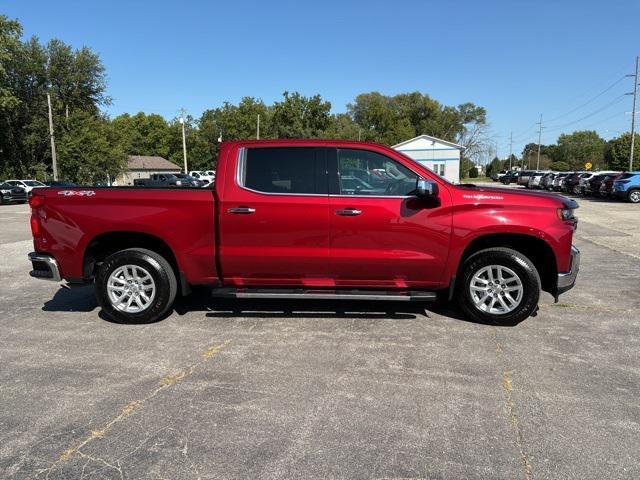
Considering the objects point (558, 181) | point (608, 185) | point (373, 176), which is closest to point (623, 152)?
point (558, 181)

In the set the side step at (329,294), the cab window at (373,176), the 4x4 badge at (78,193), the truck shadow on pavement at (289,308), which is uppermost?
the cab window at (373,176)

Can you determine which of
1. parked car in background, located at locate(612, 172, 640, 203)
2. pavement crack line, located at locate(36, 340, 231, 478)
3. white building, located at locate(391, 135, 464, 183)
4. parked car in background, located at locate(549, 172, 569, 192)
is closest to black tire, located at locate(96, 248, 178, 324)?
pavement crack line, located at locate(36, 340, 231, 478)

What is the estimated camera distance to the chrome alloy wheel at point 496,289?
543 centimetres

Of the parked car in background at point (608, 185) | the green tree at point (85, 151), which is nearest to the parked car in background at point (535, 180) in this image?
the parked car in background at point (608, 185)

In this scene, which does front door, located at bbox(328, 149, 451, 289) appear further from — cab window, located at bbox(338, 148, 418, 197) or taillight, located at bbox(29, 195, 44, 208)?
taillight, located at bbox(29, 195, 44, 208)

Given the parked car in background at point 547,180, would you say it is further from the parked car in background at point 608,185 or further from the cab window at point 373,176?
the cab window at point 373,176

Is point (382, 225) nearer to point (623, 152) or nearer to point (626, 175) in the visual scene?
point (626, 175)

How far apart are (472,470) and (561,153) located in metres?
148

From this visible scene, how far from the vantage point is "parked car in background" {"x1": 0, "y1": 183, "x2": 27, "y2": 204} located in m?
30.3

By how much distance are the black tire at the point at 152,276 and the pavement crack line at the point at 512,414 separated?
3.41 meters

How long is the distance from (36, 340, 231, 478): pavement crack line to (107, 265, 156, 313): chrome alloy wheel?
3.78 feet

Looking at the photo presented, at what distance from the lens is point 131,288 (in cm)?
556

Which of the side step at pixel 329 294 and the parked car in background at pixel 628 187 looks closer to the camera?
the side step at pixel 329 294

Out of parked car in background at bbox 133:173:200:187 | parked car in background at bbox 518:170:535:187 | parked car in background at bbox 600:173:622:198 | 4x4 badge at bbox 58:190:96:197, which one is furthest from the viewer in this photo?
parked car in background at bbox 518:170:535:187
